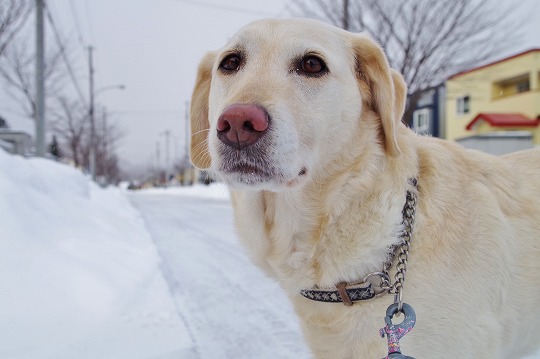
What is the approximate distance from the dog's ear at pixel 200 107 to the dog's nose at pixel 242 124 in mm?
760

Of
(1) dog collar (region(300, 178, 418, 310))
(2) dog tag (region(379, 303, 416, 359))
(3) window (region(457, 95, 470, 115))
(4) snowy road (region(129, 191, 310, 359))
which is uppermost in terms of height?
(3) window (region(457, 95, 470, 115))

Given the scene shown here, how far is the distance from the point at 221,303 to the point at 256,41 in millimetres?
2491

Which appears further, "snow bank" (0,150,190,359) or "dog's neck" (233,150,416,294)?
"snow bank" (0,150,190,359)

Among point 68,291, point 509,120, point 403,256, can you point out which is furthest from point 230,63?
point 509,120

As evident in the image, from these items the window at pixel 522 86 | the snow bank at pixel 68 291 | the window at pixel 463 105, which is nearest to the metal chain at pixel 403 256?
the snow bank at pixel 68 291

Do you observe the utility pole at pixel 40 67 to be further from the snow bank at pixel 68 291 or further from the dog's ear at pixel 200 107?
the dog's ear at pixel 200 107

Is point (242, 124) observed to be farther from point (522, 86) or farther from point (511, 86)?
point (511, 86)

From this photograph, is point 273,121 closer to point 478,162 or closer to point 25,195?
point 478,162

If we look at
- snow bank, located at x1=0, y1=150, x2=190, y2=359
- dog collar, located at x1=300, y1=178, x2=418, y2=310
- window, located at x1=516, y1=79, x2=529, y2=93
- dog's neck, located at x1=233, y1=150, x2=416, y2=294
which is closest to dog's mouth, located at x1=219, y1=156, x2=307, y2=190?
dog's neck, located at x1=233, y1=150, x2=416, y2=294

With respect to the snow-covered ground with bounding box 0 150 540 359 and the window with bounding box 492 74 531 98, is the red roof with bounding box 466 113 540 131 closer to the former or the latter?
the window with bounding box 492 74 531 98

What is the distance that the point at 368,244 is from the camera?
5.30ft

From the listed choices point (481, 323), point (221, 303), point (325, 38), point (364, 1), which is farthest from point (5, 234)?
point (364, 1)

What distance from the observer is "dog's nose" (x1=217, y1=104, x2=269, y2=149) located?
4.73 ft

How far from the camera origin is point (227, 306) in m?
3.56
